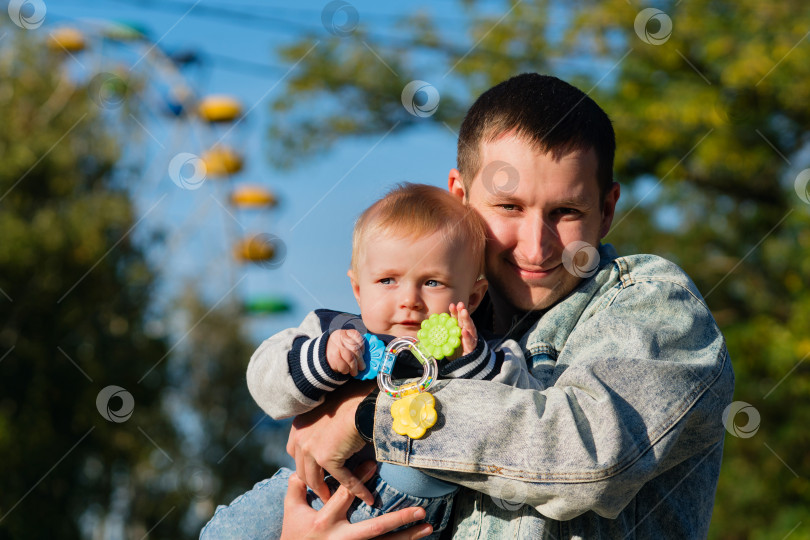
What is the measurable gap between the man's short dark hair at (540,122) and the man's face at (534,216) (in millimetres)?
30

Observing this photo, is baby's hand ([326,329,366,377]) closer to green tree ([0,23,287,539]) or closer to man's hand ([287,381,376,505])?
man's hand ([287,381,376,505])

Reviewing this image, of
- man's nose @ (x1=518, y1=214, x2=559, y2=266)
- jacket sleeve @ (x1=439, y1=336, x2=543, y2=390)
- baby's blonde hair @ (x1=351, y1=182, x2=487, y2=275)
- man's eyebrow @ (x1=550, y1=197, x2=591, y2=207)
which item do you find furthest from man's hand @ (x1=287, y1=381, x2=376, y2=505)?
man's eyebrow @ (x1=550, y1=197, x2=591, y2=207)

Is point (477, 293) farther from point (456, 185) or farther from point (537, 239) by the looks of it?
point (456, 185)

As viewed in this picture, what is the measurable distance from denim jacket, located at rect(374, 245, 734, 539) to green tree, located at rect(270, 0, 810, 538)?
609 centimetres

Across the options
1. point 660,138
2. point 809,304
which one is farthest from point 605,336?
point 660,138

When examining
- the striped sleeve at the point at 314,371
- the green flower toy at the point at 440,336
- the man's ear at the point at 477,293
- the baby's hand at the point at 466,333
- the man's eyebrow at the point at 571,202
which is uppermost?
the man's eyebrow at the point at 571,202

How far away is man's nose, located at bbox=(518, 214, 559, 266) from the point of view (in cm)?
220

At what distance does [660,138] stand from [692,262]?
12.0 feet

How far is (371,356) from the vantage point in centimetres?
199

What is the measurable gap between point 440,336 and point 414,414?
0.58 ft

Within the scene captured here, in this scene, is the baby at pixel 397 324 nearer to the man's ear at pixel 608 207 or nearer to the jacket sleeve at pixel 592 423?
the jacket sleeve at pixel 592 423

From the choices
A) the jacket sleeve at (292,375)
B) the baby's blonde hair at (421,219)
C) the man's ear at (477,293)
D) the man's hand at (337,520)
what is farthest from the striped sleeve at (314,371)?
the man's ear at (477,293)

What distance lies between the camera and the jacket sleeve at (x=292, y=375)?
6.52ft

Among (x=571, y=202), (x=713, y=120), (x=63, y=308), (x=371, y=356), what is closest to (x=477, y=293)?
(x=571, y=202)
